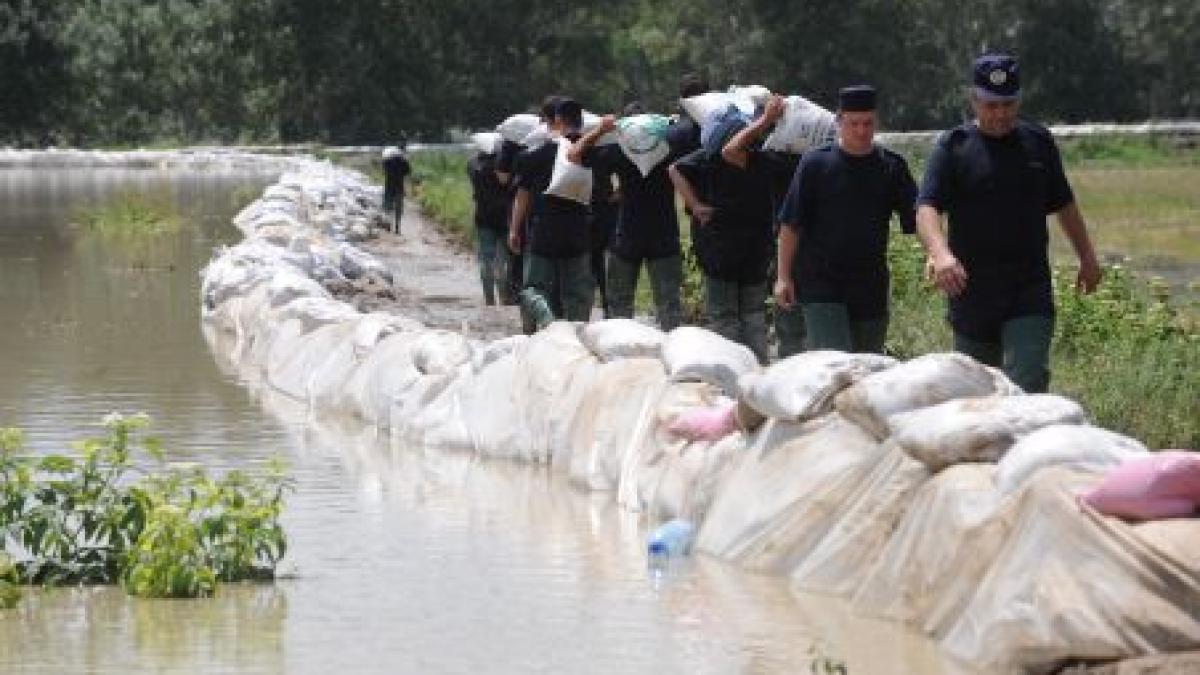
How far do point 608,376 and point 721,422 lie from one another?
4.89ft

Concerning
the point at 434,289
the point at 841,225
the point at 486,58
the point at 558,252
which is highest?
the point at 841,225

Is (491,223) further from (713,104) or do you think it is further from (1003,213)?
(1003,213)

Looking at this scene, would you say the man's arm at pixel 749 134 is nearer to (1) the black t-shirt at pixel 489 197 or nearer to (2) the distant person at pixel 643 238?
(2) the distant person at pixel 643 238

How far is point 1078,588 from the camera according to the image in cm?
749

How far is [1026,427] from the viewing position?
8703 millimetres

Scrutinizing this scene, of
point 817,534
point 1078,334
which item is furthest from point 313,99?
point 817,534

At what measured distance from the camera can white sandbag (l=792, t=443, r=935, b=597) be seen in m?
9.11

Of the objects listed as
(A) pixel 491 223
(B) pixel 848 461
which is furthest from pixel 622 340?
(A) pixel 491 223

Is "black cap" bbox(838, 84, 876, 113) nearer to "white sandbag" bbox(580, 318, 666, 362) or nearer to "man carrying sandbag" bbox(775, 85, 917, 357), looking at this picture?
"man carrying sandbag" bbox(775, 85, 917, 357)

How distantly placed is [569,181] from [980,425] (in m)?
7.10

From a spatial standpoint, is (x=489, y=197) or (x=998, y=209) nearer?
(x=998, y=209)

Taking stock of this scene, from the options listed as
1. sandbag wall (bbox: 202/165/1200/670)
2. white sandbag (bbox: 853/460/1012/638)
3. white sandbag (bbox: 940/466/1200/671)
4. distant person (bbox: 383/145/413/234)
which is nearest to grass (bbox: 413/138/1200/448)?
distant person (bbox: 383/145/413/234)

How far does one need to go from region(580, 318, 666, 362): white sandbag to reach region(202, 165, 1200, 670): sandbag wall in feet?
0.04

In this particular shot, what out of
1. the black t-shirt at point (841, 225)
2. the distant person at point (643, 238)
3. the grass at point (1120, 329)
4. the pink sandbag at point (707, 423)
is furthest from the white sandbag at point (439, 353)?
the black t-shirt at point (841, 225)
